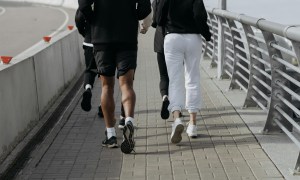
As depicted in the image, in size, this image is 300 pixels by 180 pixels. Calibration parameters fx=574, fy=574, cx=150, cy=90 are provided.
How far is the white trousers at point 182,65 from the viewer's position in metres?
6.00

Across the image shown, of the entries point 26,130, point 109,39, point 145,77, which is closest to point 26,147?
point 26,130

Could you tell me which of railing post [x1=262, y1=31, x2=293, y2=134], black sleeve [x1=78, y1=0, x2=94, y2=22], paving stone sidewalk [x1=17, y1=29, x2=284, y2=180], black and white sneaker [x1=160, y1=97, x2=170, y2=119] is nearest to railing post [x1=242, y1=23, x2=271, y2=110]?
paving stone sidewalk [x1=17, y1=29, x2=284, y2=180]

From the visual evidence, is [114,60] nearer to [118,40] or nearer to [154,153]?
[118,40]

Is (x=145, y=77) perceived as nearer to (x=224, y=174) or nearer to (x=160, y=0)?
(x=160, y=0)

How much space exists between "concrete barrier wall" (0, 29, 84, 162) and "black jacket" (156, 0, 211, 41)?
1.69 metres

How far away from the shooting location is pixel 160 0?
19.9 feet

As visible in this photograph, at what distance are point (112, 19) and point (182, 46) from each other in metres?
0.86

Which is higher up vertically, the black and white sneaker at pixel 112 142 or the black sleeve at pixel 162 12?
the black sleeve at pixel 162 12

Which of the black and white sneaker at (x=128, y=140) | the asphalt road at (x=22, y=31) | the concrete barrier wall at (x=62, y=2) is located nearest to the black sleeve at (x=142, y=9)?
the black and white sneaker at (x=128, y=140)

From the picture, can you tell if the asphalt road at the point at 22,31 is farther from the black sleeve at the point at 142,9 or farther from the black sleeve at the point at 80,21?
the black sleeve at the point at 142,9

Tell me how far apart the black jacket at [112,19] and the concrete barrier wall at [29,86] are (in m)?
1.00

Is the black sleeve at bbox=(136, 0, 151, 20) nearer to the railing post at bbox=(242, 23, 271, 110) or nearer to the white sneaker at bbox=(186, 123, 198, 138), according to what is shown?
the white sneaker at bbox=(186, 123, 198, 138)

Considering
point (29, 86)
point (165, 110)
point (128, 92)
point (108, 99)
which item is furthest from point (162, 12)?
point (29, 86)

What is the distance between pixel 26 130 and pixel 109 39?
156 centimetres
